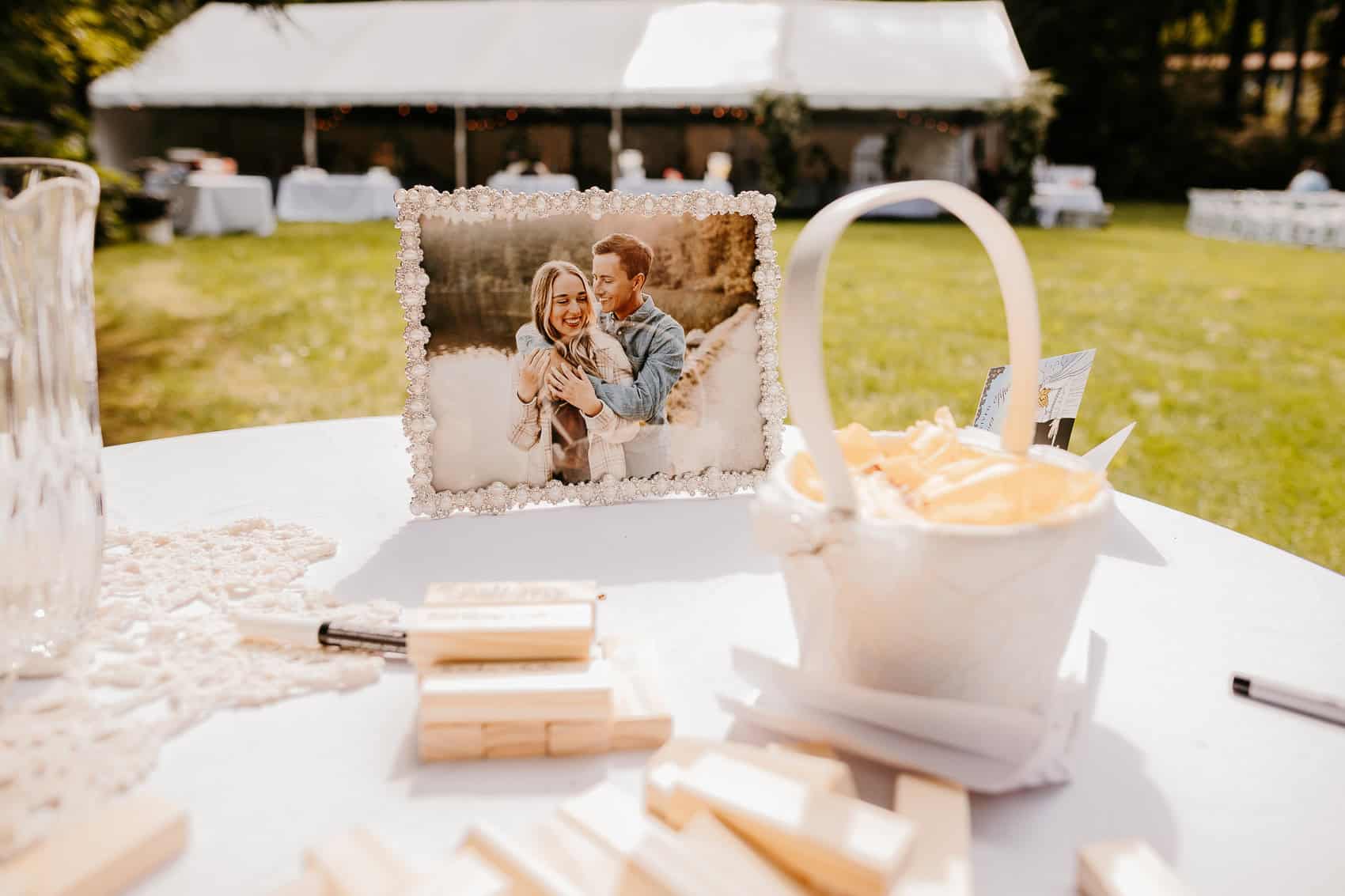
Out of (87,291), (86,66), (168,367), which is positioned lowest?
(168,367)

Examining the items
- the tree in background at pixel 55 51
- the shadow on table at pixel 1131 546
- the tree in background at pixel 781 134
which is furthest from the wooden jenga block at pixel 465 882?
the tree in background at pixel 781 134

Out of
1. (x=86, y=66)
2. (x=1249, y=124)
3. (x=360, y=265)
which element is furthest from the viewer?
(x=1249, y=124)

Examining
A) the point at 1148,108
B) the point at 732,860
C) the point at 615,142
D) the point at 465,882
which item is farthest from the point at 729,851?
the point at 1148,108

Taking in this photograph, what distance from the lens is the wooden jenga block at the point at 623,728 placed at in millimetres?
589

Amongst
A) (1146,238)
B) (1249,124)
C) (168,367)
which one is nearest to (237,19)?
(168,367)

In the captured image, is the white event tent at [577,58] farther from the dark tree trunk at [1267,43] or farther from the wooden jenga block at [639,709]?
the wooden jenga block at [639,709]

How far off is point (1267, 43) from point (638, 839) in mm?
22005

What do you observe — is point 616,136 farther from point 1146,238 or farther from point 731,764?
point 731,764

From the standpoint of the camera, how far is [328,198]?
9984 mm

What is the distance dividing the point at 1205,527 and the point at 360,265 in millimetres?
6609

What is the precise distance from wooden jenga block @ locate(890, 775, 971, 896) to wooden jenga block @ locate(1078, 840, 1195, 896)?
6 centimetres

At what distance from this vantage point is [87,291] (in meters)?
0.69

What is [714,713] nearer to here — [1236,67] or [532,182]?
[532,182]

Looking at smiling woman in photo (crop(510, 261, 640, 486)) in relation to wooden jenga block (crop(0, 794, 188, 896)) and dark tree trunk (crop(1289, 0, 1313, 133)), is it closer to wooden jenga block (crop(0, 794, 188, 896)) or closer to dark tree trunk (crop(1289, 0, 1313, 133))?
wooden jenga block (crop(0, 794, 188, 896))
